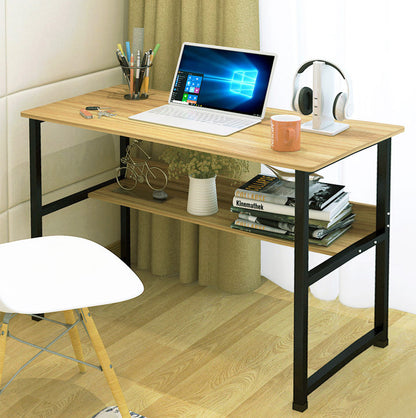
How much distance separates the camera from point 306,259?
2.21 meters

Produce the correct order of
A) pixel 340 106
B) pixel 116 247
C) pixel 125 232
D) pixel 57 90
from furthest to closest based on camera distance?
pixel 116 247, pixel 125 232, pixel 57 90, pixel 340 106

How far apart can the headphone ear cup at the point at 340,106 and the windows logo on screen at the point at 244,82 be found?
1.09ft

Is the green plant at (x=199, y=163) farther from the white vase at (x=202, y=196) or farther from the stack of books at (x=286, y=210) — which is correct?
the stack of books at (x=286, y=210)

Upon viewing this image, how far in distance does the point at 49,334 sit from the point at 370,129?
1.33m

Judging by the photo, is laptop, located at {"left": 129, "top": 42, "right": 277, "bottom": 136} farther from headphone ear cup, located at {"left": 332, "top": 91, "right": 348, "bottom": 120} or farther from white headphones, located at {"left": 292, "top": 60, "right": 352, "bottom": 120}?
headphone ear cup, located at {"left": 332, "top": 91, "right": 348, "bottom": 120}

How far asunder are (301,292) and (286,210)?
292 millimetres

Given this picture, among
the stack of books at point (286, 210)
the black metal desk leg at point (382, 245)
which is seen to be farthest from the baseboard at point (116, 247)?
the black metal desk leg at point (382, 245)

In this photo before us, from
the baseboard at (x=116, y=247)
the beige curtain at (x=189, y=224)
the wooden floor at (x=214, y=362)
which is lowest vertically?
the wooden floor at (x=214, y=362)

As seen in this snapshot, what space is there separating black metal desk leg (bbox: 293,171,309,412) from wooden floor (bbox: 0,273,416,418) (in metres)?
0.07

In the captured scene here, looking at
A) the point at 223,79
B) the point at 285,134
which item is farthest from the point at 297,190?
the point at 223,79

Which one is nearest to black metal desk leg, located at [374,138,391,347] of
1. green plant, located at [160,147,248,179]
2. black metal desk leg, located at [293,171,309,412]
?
black metal desk leg, located at [293,171,309,412]

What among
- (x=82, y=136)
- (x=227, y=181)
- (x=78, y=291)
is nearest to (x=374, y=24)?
(x=227, y=181)

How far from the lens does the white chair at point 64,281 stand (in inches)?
74.2

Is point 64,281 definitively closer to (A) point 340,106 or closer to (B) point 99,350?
(B) point 99,350
